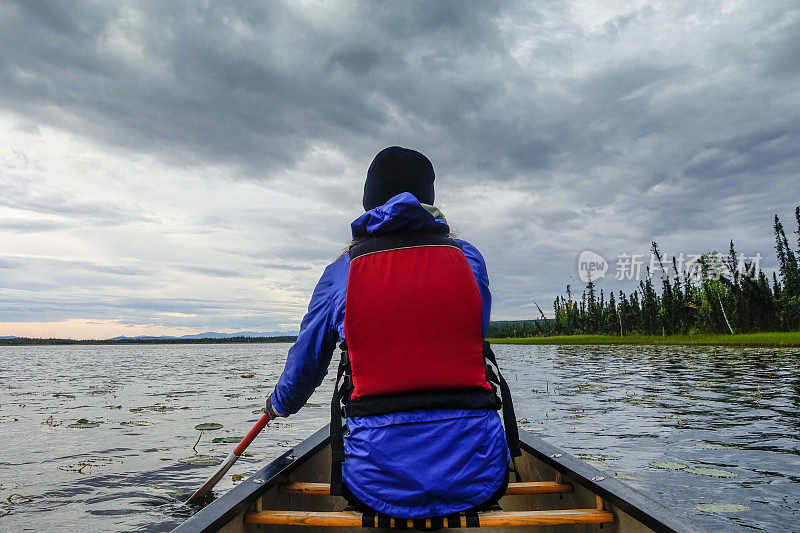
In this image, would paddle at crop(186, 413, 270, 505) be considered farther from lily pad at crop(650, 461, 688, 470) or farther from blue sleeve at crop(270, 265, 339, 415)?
lily pad at crop(650, 461, 688, 470)

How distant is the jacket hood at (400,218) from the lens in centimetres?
246

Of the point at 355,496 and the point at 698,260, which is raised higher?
the point at 698,260

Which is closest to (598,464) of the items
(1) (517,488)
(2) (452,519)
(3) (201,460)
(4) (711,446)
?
(4) (711,446)

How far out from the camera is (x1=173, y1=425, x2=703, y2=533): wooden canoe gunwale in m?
2.51

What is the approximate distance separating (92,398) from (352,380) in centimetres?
1750

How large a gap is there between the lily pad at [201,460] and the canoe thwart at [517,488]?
4.79m

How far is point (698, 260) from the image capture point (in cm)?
7044

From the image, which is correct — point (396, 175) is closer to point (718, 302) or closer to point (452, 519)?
point (452, 519)

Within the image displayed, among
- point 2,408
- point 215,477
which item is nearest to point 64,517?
point 215,477

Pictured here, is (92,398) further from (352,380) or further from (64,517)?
(352,380)

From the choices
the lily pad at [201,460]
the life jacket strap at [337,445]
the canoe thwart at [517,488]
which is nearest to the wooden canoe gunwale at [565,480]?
the canoe thwart at [517,488]

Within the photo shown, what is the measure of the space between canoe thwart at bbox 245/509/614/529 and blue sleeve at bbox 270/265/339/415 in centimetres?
70

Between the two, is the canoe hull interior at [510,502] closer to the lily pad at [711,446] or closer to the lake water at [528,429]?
the lake water at [528,429]

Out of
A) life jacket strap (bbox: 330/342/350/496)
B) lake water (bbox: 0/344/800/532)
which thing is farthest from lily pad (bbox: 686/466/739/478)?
life jacket strap (bbox: 330/342/350/496)
